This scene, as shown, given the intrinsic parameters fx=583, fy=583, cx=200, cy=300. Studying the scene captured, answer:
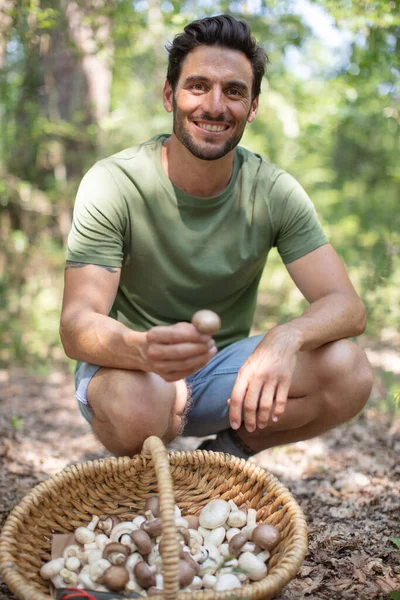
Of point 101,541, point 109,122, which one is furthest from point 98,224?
point 109,122

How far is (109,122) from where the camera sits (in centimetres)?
529

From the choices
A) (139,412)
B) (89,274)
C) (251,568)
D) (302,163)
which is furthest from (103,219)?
(302,163)

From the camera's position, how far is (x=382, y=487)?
2617mm

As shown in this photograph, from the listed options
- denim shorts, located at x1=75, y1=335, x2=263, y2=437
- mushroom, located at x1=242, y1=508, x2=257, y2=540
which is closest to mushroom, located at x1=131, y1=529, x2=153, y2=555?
mushroom, located at x1=242, y1=508, x2=257, y2=540

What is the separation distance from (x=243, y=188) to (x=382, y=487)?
147 cm

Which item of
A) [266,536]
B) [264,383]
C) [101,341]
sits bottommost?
[266,536]

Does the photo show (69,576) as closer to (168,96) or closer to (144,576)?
(144,576)

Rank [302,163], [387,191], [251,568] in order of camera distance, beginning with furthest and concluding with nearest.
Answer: [387,191], [302,163], [251,568]

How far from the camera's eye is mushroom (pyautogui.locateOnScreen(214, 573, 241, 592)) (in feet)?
5.32

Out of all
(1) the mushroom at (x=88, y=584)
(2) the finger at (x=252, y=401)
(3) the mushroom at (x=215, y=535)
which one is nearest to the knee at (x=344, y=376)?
(2) the finger at (x=252, y=401)

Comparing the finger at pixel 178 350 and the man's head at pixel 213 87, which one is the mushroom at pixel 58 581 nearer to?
the finger at pixel 178 350

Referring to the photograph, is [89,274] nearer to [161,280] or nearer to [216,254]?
[161,280]

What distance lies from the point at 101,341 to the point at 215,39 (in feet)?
4.44

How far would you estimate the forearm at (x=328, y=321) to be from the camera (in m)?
2.12
